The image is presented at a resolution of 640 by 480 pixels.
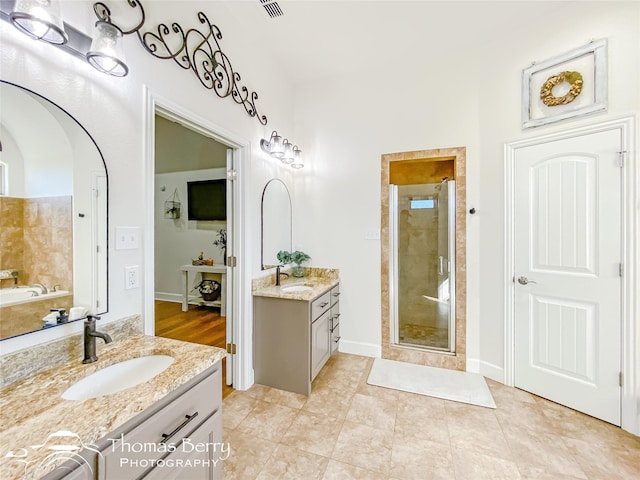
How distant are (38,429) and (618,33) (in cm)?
361

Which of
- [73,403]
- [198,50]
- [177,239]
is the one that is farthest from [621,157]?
[177,239]

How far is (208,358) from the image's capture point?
1107 millimetres

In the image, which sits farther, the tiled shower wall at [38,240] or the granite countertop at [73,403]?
the tiled shower wall at [38,240]

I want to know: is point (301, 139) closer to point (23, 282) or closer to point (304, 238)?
point (304, 238)

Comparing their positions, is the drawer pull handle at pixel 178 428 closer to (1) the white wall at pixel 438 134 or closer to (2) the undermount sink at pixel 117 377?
(2) the undermount sink at pixel 117 377

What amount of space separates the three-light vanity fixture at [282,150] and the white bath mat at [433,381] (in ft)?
7.60

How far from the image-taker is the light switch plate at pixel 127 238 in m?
1.31

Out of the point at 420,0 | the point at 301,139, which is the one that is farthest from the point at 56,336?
the point at 420,0

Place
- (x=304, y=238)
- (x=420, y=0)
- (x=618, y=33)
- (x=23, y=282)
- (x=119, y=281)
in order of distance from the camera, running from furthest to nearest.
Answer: (x=304, y=238) → (x=420, y=0) → (x=618, y=33) → (x=119, y=281) → (x=23, y=282)

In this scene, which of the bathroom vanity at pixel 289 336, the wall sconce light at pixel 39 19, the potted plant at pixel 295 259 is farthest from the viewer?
the potted plant at pixel 295 259

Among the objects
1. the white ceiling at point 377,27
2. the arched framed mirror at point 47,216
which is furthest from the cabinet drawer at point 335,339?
the white ceiling at point 377,27

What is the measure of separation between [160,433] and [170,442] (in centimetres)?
6

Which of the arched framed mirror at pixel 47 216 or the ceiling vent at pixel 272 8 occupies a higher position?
the ceiling vent at pixel 272 8

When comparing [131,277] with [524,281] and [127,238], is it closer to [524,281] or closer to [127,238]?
[127,238]
